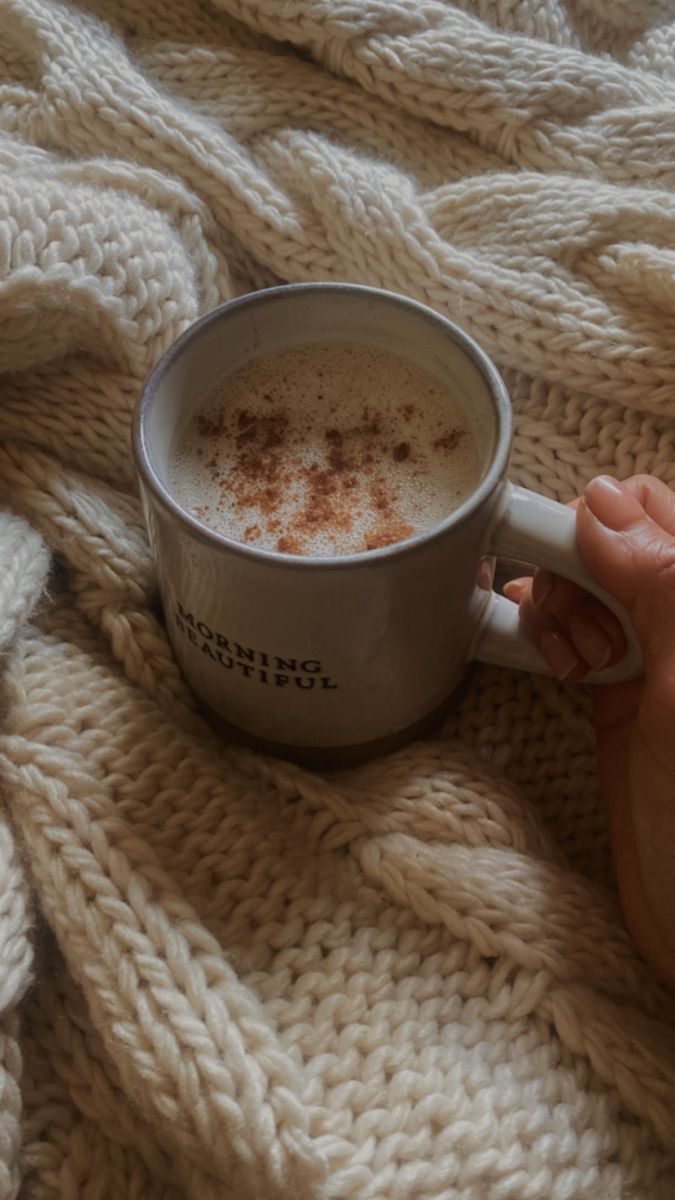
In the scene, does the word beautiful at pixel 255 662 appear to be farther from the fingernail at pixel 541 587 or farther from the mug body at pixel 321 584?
the fingernail at pixel 541 587

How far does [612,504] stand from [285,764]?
0.62 feet

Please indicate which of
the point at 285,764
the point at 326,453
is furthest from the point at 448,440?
the point at 285,764

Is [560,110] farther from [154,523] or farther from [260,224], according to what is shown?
[154,523]

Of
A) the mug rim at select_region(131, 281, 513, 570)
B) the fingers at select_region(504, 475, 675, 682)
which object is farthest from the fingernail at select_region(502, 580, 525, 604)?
the mug rim at select_region(131, 281, 513, 570)

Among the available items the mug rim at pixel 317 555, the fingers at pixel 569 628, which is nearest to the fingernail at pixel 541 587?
the fingers at pixel 569 628

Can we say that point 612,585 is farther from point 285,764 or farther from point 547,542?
point 285,764

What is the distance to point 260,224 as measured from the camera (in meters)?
0.59

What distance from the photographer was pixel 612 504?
0.48 metres

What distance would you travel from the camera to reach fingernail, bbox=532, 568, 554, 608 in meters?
0.53

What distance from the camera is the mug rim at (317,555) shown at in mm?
397

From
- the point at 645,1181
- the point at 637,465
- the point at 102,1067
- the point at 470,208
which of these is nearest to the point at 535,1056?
the point at 645,1181

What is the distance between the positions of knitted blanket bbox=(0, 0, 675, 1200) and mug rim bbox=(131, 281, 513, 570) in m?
0.08

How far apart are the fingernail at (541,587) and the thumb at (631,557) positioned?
6cm

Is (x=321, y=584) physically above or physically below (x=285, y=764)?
above
